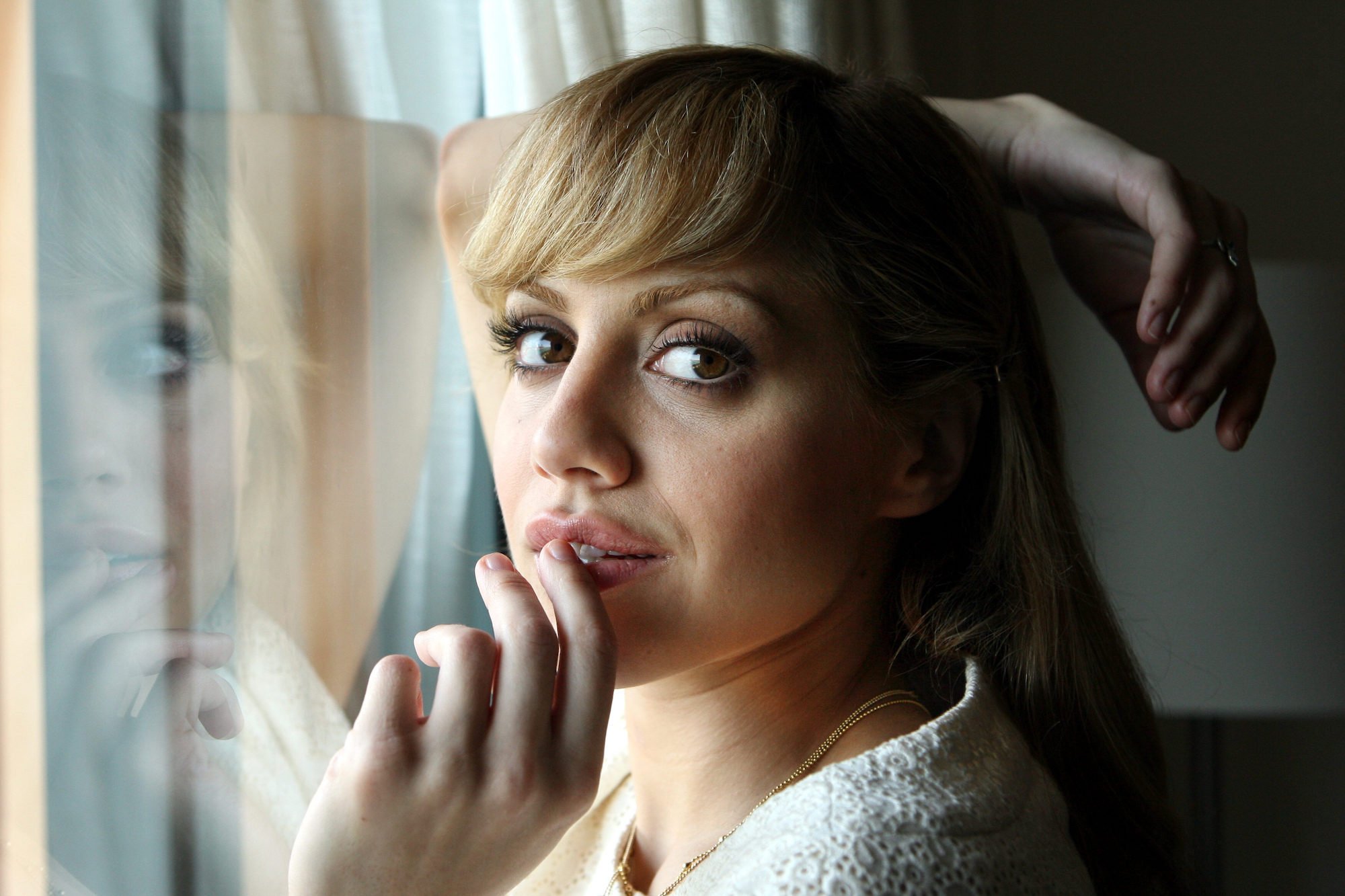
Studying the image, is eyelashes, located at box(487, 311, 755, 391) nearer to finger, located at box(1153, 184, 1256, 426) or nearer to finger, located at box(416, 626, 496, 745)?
finger, located at box(416, 626, 496, 745)

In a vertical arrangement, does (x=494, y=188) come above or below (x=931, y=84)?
above

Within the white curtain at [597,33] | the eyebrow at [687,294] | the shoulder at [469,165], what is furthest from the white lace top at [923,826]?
the white curtain at [597,33]

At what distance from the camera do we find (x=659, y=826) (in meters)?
1.10

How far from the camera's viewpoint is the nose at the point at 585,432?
34.3 inches

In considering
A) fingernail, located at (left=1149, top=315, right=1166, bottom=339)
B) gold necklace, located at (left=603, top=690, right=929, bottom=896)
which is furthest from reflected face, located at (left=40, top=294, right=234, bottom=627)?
fingernail, located at (left=1149, top=315, right=1166, bottom=339)

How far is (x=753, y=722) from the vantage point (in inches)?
40.6

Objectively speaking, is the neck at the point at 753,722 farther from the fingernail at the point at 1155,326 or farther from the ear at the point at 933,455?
the fingernail at the point at 1155,326

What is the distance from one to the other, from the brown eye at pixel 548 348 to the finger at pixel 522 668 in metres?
0.26

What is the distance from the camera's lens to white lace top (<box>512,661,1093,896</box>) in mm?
719

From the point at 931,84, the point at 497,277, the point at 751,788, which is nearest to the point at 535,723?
the point at 751,788

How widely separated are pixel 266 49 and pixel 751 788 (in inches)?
32.8

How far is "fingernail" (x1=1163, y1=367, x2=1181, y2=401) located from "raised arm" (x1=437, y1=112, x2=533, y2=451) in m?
0.78

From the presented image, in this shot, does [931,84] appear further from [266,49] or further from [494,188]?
[266,49]

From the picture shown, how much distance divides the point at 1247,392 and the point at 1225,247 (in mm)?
168
